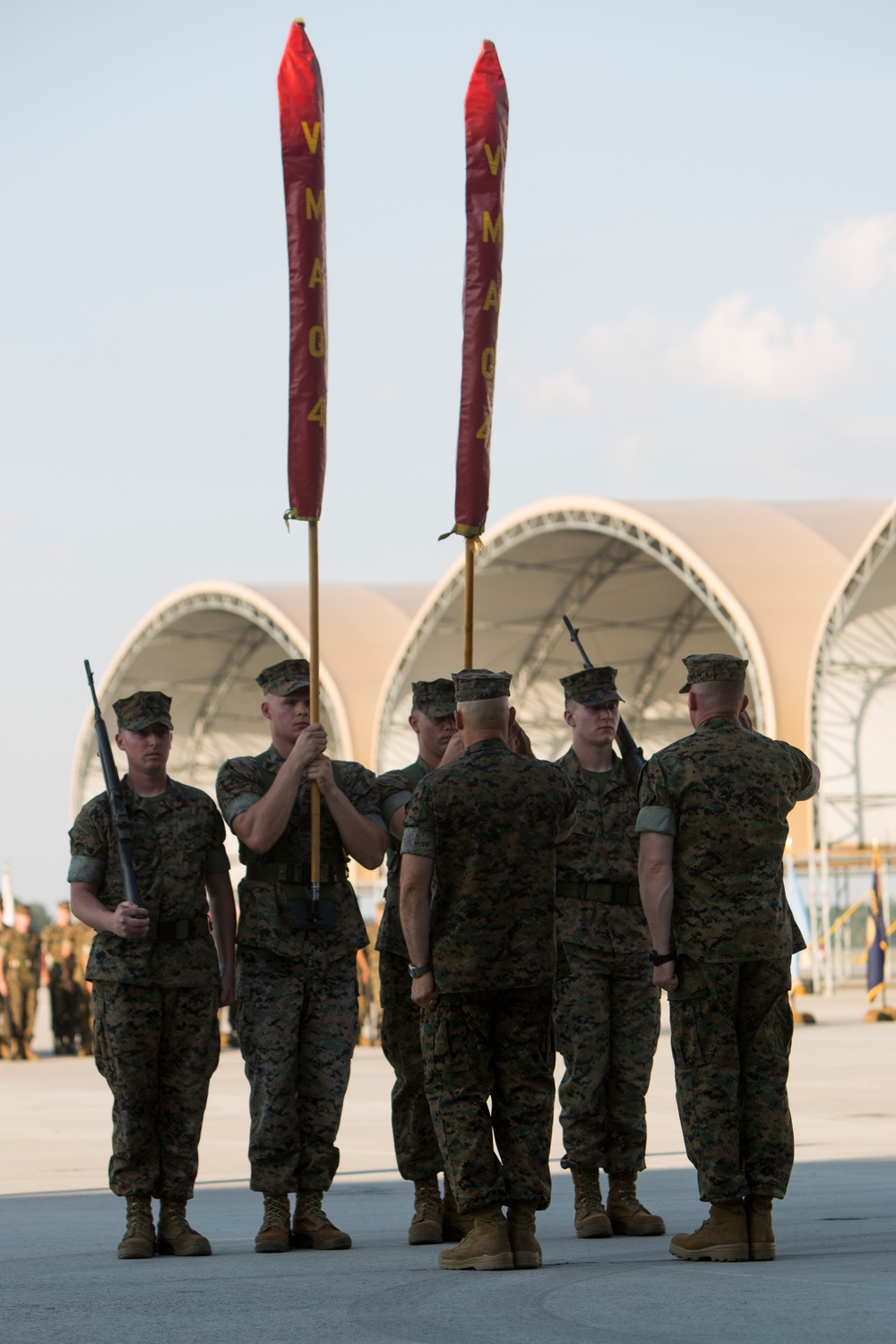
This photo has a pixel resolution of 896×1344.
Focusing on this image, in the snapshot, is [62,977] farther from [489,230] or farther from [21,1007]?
[489,230]

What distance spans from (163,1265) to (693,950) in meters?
1.87

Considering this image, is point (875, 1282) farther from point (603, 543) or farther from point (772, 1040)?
point (603, 543)

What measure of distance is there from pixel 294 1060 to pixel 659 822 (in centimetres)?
147

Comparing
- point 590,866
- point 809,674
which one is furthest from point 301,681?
point 809,674

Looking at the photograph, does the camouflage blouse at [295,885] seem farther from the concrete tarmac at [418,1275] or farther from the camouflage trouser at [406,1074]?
the concrete tarmac at [418,1275]

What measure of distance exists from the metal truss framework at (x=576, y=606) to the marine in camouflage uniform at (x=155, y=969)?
925 inches

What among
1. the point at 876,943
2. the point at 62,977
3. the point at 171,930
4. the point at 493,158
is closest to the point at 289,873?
the point at 171,930

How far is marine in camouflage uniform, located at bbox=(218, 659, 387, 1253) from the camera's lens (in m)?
6.24

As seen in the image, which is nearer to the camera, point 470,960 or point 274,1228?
point 470,960

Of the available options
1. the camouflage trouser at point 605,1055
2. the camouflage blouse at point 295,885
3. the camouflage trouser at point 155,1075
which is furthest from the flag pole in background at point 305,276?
the camouflage trouser at point 605,1055

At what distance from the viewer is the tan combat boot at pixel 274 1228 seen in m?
6.17

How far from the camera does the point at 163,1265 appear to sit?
5.86 m

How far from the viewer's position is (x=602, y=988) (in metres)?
6.75

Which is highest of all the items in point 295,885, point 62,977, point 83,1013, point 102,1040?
point 295,885
